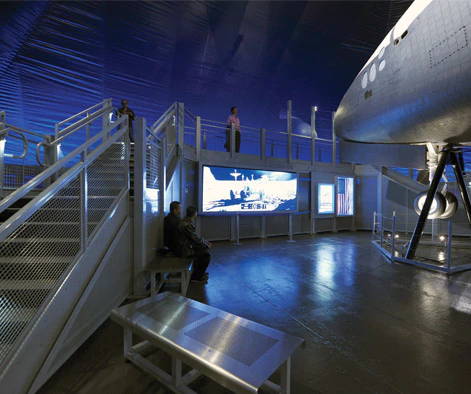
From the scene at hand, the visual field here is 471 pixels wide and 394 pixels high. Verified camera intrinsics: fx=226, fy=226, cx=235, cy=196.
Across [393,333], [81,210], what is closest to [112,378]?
[81,210]

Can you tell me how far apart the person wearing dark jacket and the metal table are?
1673mm

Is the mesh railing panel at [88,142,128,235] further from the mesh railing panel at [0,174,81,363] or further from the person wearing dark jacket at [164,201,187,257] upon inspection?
the person wearing dark jacket at [164,201,187,257]

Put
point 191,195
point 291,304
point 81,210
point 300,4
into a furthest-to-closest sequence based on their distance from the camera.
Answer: point 300,4
point 191,195
point 291,304
point 81,210

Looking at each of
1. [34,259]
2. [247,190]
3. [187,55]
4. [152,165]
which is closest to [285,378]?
[34,259]

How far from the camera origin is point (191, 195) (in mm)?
7590

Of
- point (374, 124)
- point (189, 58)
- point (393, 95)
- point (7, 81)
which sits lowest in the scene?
point (374, 124)

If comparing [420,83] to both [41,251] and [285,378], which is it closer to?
[285,378]

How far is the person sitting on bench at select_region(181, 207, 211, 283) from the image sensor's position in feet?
13.0

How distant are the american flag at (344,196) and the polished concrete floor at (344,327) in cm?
566

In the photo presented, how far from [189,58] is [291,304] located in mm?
13505

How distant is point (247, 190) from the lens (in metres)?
7.79

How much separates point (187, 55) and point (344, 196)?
11.2 meters

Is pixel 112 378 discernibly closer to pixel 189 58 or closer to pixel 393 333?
pixel 393 333

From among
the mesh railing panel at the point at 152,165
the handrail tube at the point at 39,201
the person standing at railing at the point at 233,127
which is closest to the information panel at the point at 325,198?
the person standing at railing at the point at 233,127
